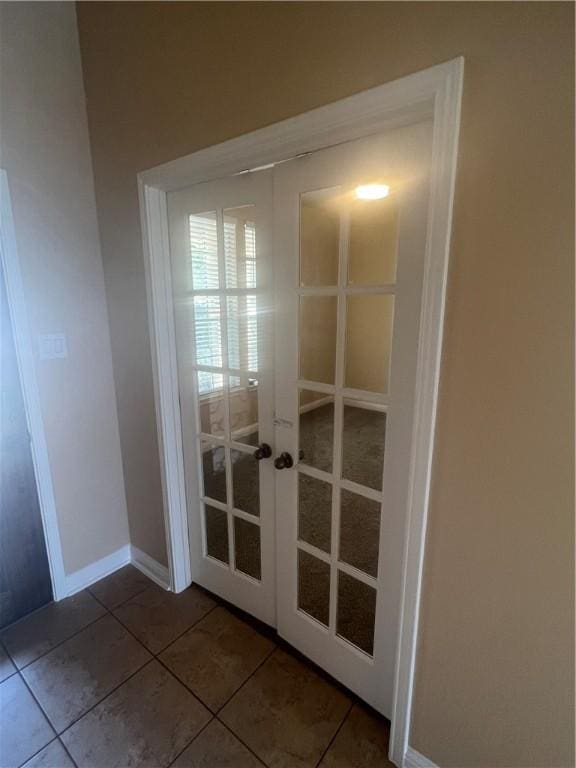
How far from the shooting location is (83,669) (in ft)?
5.22

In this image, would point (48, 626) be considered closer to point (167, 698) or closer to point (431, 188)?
point (167, 698)

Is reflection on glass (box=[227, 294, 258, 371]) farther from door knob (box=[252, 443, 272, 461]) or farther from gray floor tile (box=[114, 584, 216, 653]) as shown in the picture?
gray floor tile (box=[114, 584, 216, 653])

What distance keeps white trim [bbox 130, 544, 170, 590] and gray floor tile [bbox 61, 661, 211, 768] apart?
52cm

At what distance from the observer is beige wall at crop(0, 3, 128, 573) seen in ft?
5.23

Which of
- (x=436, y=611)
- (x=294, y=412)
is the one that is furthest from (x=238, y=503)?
(x=436, y=611)

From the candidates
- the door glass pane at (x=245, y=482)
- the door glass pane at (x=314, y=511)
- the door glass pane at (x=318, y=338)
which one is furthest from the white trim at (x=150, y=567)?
the door glass pane at (x=318, y=338)

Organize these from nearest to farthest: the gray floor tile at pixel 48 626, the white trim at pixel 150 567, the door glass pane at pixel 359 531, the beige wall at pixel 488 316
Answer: the beige wall at pixel 488 316 → the door glass pane at pixel 359 531 → the gray floor tile at pixel 48 626 → the white trim at pixel 150 567

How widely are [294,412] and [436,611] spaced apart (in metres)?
0.79

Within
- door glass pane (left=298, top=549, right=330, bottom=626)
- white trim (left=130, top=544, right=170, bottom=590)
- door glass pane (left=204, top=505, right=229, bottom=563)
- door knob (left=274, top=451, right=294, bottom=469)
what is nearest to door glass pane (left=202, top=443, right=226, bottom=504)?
door glass pane (left=204, top=505, right=229, bottom=563)

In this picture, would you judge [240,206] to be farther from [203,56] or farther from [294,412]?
[294,412]

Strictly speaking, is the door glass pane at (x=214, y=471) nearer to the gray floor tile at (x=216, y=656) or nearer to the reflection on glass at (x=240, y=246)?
the gray floor tile at (x=216, y=656)

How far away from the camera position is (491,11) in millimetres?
782

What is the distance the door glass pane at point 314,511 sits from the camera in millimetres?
1436

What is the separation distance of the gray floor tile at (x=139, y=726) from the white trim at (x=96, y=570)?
0.72 meters
